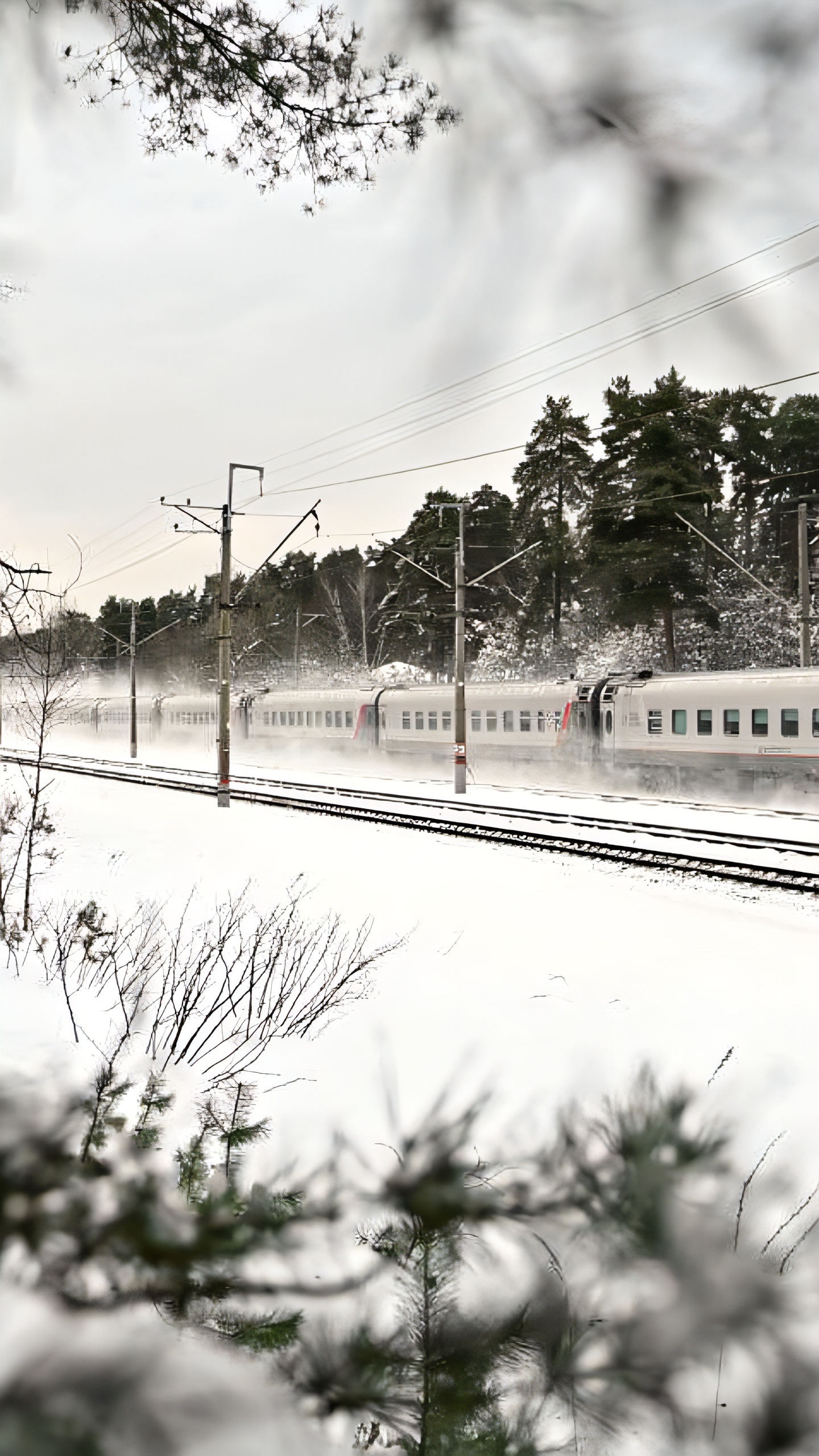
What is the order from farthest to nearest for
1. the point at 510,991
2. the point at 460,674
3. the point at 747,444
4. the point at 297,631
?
the point at 297,631, the point at 460,674, the point at 510,991, the point at 747,444

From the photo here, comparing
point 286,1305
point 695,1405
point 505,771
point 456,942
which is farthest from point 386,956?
point 505,771

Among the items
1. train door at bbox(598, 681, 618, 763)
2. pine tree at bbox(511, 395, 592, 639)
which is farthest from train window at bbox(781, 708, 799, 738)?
pine tree at bbox(511, 395, 592, 639)

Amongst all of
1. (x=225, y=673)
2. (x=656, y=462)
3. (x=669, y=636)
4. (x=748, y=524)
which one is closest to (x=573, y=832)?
(x=225, y=673)

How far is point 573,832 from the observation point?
16047mm

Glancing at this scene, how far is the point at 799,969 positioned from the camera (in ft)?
26.2

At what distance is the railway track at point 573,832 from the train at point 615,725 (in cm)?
519

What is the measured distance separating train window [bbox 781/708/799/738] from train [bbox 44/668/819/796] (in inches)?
0.8

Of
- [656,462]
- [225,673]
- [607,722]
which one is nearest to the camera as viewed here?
[656,462]

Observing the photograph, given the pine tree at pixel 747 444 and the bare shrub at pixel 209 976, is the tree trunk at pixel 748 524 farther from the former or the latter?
the bare shrub at pixel 209 976

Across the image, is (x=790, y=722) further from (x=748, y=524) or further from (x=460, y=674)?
(x=748, y=524)

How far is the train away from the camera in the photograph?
21.1 meters

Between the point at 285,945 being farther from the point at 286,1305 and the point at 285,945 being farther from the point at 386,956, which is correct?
the point at 286,1305

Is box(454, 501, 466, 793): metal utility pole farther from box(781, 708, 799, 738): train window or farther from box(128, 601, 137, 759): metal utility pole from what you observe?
box(128, 601, 137, 759): metal utility pole

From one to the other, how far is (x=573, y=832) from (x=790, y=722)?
7.60m
